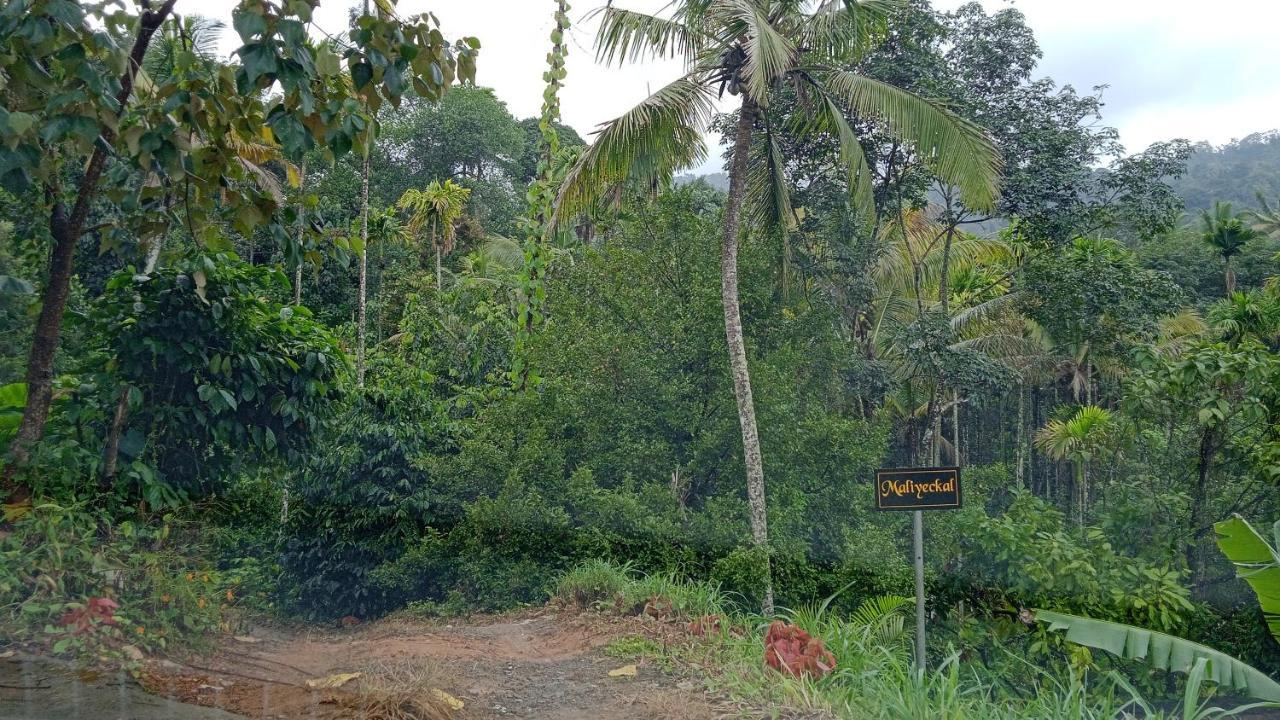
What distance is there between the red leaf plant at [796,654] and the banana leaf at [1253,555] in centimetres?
398

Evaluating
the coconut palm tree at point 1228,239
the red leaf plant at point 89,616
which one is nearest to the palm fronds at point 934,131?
the red leaf plant at point 89,616

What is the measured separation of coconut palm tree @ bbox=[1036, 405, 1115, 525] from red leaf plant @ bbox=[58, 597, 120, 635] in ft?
37.1

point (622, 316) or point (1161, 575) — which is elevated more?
point (622, 316)

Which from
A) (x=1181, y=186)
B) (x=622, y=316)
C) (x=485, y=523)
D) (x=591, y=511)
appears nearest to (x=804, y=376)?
(x=622, y=316)

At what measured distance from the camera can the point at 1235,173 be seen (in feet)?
156

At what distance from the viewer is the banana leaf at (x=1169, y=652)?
7.41m

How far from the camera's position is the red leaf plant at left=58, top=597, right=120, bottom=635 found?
5.94 metres

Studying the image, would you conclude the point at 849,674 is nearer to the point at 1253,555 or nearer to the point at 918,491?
the point at 918,491

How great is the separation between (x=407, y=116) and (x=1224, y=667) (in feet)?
67.3

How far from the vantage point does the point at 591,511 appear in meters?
10.7

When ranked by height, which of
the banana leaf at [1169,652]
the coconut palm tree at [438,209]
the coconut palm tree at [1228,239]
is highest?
the coconut palm tree at [1228,239]

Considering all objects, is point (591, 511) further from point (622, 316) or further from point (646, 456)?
point (622, 316)

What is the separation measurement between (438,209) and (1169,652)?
1402 cm

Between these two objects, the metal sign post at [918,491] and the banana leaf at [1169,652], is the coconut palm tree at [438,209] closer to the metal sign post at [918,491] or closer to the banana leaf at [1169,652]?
the metal sign post at [918,491]
